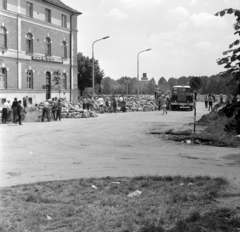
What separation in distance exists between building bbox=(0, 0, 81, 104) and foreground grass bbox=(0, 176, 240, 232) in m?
34.6

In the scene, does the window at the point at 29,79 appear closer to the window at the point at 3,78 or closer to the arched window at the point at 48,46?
the window at the point at 3,78

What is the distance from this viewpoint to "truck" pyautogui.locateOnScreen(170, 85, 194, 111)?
43.1 metres

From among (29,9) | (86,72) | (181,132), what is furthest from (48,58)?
(181,132)

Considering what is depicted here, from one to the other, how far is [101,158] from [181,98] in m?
33.6

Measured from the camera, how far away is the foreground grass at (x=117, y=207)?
16.2 ft

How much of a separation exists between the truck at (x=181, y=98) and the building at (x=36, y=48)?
51.2 feet

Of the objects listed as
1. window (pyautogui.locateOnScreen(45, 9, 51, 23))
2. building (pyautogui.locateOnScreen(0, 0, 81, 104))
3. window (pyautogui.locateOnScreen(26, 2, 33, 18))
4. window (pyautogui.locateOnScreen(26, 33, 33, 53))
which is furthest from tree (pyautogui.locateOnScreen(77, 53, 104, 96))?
window (pyautogui.locateOnScreen(26, 2, 33, 18))

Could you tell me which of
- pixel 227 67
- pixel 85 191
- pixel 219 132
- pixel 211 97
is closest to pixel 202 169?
pixel 85 191

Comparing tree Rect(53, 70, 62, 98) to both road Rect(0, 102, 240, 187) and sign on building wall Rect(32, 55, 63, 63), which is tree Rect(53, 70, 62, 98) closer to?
sign on building wall Rect(32, 55, 63, 63)

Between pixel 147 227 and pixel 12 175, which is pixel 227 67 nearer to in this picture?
pixel 147 227

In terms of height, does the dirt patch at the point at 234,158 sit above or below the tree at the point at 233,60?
below

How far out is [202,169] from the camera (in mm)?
9305

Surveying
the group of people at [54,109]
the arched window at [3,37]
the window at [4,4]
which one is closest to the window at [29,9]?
the window at [4,4]

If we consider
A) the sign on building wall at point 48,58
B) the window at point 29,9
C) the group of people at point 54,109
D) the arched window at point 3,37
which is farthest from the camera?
the sign on building wall at point 48,58
